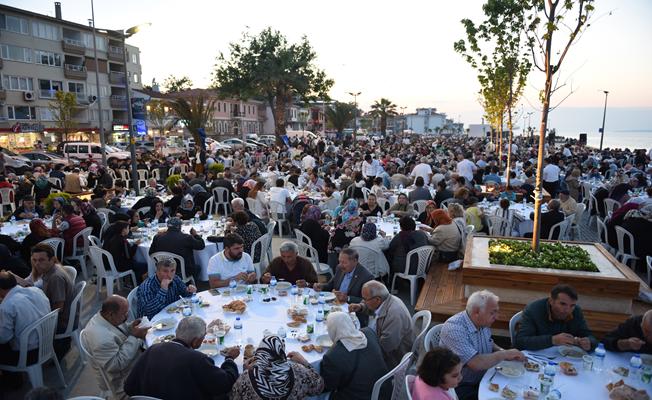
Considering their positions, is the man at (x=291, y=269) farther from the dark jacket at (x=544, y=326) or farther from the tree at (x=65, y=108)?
the tree at (x=65, y=108)

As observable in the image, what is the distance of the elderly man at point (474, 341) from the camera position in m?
3.71

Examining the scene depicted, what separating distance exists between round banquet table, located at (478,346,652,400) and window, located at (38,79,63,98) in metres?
46.2

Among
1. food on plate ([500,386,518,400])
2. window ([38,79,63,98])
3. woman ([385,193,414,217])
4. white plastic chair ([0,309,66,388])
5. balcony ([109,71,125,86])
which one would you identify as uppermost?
balcony ([109,71,125,86])

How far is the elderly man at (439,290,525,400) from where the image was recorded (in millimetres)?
3707

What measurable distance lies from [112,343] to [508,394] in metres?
3.25

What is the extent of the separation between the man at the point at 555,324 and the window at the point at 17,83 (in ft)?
148

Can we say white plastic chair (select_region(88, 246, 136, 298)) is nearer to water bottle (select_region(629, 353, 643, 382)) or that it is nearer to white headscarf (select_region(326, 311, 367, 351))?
white headscarf (select_region(326, 311, 367, 351))

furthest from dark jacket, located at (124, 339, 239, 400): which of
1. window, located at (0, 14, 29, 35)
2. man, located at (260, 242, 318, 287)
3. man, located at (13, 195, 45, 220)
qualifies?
window, located at (0, 14, 29, 35)

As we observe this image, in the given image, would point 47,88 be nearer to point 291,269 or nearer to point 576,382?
point 291,269

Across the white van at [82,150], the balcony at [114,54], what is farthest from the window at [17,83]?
the white van at [82,150]

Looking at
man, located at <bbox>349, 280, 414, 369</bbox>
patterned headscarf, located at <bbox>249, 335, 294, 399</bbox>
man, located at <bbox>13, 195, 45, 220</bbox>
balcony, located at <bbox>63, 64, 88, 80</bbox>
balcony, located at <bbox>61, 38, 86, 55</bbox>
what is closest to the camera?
patterned headscarf, located at <bbox>249, 335, 294, 399</bbox>

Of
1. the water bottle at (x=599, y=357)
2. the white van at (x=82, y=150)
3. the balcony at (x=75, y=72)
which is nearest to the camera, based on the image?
the water bottle at (x=599, y=357)

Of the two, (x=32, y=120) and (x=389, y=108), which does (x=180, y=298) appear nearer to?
(x=32, y=120)

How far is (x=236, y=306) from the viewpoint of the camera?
4.73m
